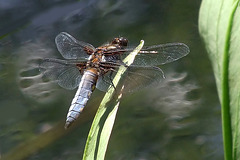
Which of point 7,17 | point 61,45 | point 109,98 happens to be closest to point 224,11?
point 109,98

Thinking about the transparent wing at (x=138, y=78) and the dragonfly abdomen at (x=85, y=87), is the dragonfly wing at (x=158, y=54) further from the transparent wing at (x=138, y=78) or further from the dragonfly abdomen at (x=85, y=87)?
the dragonfly abdomen at (x=85, y=87)

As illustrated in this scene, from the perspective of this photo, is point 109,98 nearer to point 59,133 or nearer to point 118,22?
point 59,133

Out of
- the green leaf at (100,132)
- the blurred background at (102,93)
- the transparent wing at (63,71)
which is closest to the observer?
the green leaf at (100,132)

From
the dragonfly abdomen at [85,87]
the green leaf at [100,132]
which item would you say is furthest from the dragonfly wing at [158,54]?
the green leaf at [100,132]

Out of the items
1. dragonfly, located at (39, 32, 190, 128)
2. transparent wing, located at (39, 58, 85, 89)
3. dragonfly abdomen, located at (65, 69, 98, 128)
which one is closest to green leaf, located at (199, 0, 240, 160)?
dragonfly, located at (39, 32, 190, 128)

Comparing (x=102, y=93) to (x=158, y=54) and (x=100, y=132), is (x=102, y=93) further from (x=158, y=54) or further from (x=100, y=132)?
(x=100, y=132)

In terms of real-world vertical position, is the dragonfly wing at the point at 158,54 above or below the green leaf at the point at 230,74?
above

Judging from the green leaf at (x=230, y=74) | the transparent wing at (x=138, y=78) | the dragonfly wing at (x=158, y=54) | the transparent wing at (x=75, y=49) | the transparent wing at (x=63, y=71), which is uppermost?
the transparent wing at (x=75, y=49)

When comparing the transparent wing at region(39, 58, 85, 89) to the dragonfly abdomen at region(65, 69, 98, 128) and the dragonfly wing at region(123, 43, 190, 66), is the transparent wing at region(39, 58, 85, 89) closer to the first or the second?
the dragonfly abdomen at region(65, 69, 98, 128)

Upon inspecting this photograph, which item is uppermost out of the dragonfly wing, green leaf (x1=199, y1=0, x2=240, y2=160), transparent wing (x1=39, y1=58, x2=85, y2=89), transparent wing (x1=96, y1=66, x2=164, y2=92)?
transparent wing (x1=39, y1=58, x2=85, y2=89)
